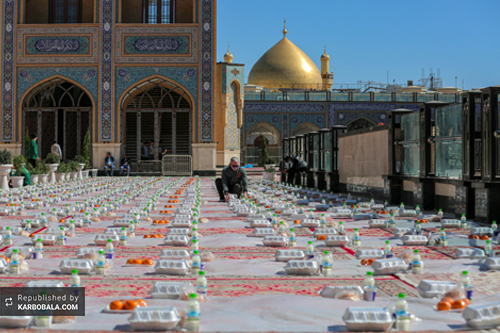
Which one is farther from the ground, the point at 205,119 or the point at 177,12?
the point at 177,12

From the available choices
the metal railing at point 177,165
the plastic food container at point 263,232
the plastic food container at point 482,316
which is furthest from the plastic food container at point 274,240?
the metal railing at point 177,165

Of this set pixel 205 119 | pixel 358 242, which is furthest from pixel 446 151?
pixel 205 119

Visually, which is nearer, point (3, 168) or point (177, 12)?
point (3, 168)

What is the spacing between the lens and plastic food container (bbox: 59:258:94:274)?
4.66m

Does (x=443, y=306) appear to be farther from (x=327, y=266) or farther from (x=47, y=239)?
(x=47, y=239)

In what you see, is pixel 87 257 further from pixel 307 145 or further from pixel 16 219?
pixel 307 145

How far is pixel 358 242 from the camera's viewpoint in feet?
20.4

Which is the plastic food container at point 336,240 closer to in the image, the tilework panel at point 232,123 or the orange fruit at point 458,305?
the orange fruit at point 458,305

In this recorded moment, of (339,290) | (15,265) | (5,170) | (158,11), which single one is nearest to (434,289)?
(339,290)

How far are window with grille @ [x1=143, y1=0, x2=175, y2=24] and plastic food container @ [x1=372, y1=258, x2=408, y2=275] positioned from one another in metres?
22.3

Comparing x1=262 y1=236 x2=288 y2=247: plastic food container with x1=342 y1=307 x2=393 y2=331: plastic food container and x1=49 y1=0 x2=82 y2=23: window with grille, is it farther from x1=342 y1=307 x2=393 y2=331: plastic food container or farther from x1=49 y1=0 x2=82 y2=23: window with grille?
x1=49 y1=0 x2=82 y2=23: window with grille

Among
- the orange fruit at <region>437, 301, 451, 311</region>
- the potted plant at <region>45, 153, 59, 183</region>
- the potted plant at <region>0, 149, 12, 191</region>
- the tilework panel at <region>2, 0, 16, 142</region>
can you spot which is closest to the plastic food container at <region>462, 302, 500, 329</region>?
the orange fruit at <region>437, 301, 451, 311</region>

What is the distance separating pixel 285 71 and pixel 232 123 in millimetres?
19896

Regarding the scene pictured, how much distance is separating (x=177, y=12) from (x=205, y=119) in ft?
15.5
